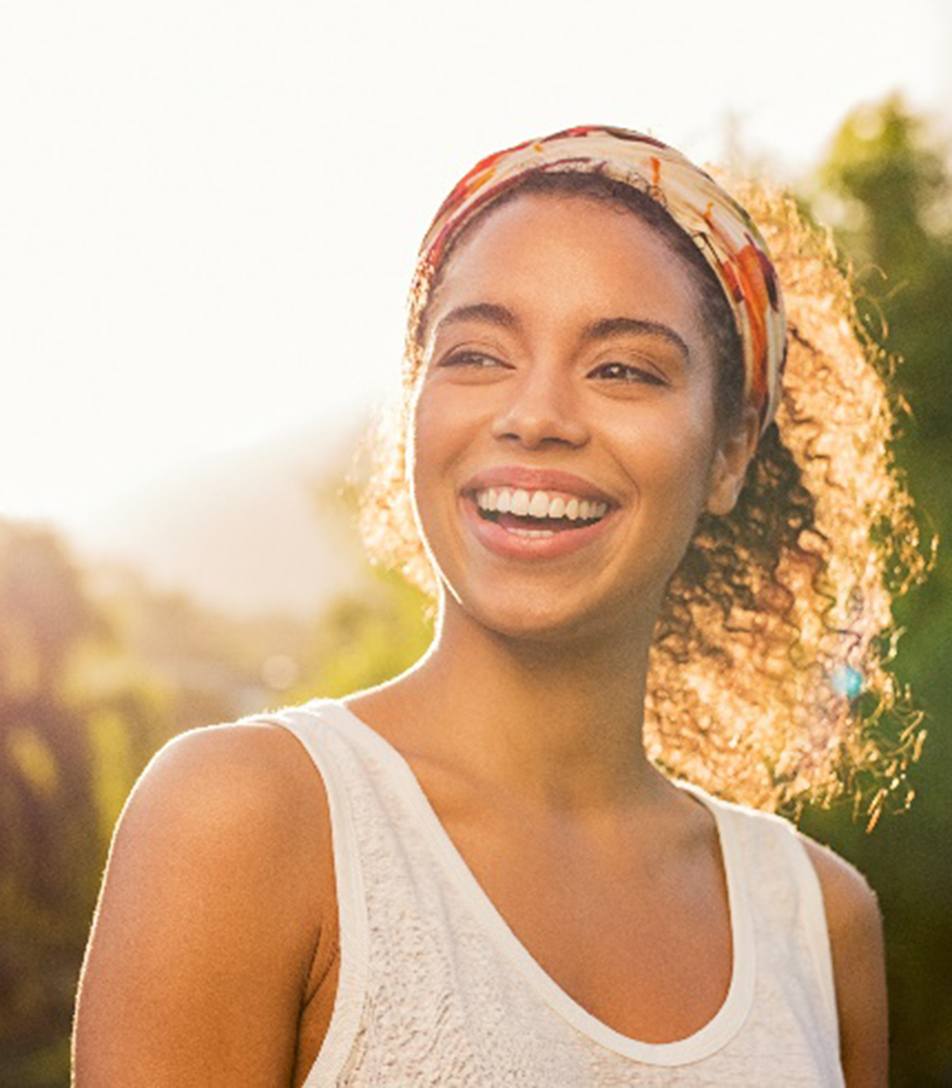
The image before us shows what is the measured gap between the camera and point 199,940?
2.13m

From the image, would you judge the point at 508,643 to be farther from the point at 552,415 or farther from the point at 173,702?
the point at 173,702

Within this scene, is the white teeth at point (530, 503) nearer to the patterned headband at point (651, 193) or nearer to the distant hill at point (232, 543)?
the patterned headband at point (651, 193)

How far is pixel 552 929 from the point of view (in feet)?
8.15

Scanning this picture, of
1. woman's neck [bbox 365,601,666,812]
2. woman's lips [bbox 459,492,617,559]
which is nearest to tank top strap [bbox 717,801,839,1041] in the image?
woman's neck [bbox 365,601,666,812]

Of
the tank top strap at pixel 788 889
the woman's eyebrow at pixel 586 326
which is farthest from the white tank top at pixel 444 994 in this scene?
the woman's eyebrow at pixel 586 326

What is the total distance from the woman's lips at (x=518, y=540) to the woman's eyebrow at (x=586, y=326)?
0.77 feet

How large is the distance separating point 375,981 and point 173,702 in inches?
512

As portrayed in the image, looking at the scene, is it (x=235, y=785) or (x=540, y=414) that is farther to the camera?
(x=540, y=414)

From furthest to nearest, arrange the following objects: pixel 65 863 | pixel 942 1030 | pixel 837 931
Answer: pixel 65 863 < pixel 942 1030 < pixel 837 931

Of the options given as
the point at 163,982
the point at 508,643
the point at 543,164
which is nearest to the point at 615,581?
the point at 508,643

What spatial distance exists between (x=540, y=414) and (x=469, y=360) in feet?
0.54

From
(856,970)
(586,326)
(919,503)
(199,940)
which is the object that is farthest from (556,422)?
(919,503)

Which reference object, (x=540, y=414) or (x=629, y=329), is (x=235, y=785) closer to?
(x=540, y=414)

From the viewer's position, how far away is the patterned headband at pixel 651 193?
272 centimetres
